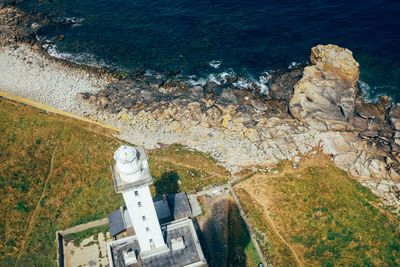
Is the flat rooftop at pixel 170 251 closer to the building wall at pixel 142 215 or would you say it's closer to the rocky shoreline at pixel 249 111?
the building wall at pixel 142 215

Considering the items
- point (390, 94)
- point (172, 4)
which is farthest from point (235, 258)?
point (172, 4)

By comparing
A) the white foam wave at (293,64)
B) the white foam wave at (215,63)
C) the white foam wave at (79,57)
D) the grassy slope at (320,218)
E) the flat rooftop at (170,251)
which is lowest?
the grassy slope at (320,218)

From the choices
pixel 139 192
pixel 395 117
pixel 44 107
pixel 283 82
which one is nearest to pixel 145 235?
pixel 139 192

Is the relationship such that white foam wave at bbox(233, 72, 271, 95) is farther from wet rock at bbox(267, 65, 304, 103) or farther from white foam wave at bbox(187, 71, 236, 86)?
white foam wave at bbox(187, 71, 236, 86)

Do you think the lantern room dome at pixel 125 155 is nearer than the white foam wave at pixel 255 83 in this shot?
Yes

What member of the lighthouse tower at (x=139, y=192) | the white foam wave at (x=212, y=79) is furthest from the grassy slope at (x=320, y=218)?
the white foam wave at (x=212, y=79)

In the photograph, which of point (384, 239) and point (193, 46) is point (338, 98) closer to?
point (384, 239)

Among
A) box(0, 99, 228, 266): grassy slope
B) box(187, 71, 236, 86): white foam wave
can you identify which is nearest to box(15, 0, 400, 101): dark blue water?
box(187, 71, 236, 86): white foam wave
